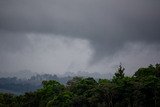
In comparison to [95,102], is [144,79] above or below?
above

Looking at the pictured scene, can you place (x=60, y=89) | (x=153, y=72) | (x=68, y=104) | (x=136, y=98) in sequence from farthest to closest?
(x=60, y=89) → (x=153, y=72) → (x=68, y=104) → (x=136, y=98)

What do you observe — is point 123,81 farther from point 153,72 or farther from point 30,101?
point 30,101

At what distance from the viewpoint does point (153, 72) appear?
3686 inches

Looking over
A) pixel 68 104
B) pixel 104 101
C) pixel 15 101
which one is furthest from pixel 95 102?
pixel 15 101

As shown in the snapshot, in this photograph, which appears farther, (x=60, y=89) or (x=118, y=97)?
(x=60, y=89)

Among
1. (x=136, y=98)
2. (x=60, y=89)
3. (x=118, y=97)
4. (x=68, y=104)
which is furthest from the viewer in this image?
(x=60, y=89)

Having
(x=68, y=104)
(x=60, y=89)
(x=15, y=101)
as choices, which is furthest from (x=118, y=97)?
(x=15, y=101)

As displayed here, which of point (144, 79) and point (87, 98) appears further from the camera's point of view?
point (87, 98)

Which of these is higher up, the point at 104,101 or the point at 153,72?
the point at 153,72

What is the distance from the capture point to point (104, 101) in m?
83.3

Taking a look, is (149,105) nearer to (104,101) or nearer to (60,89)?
(104,101)

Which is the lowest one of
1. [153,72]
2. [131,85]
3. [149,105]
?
[149,105]

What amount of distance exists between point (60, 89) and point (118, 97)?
1233 inches

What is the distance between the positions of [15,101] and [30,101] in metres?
7.51
